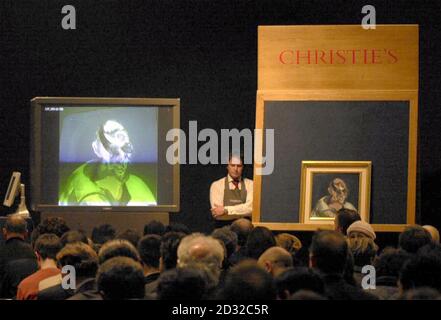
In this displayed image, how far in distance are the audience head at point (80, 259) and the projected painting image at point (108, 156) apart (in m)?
4.00

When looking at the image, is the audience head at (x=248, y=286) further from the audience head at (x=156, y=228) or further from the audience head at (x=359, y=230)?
the audience head at (x=156, y=228)

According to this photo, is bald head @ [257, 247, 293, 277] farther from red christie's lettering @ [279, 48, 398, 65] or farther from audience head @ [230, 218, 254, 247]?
red christie's lettering @ [279, 48, 398, 65]

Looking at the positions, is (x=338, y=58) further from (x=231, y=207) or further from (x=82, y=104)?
(x=82, y=104)

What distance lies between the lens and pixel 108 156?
9008mm

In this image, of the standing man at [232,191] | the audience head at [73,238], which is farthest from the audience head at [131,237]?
the standing man at [232,191]

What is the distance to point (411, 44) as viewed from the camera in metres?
7.99

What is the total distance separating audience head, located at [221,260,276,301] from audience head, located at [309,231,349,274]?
3.16ft

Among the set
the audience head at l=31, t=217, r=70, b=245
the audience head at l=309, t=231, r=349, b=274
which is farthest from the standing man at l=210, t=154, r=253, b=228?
the audience head at l=309, t=231, r=349, b=274

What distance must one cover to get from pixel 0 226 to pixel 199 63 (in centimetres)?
293

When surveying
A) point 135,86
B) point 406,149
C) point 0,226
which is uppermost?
point 135,86

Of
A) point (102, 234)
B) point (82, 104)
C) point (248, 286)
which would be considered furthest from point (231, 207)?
point (248, 286)

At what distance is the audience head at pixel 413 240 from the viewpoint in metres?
5.68
